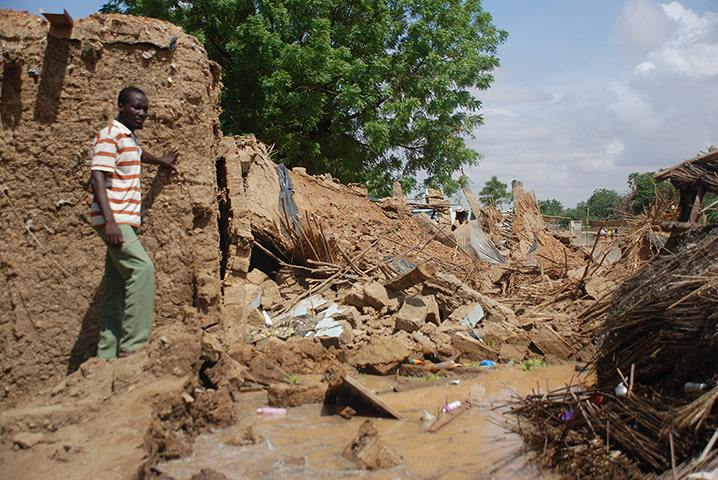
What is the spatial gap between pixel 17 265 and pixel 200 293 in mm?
1217

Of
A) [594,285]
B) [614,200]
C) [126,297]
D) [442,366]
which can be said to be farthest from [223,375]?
[614,200]

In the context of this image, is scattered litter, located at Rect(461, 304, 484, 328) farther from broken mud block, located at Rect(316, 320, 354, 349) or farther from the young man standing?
the young man standing

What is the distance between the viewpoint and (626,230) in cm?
828

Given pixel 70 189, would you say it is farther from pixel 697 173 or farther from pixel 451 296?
pixel 697 173

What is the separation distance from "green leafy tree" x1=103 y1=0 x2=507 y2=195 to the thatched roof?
9.16m

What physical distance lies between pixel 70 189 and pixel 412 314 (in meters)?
3.96

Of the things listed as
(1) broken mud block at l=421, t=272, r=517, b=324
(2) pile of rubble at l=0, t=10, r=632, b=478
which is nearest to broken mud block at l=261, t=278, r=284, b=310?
(2) pile of rubble at l=0, t=10, r=632, b=478

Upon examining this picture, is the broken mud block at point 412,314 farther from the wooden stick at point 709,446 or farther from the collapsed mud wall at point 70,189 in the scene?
the wooden stick at point 709,446

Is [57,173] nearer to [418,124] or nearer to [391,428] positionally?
[391,428]

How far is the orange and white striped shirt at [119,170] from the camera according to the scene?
3.58 metres

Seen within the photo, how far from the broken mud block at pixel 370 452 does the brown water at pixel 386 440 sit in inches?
1.6

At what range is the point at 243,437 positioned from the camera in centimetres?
346

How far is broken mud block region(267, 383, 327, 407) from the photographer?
4.26 metres

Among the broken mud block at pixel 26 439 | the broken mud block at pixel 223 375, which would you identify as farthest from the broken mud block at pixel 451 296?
the broken mud block at pixel 26 439
